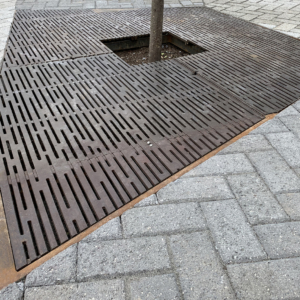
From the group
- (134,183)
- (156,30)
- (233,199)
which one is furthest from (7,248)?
(156,30)

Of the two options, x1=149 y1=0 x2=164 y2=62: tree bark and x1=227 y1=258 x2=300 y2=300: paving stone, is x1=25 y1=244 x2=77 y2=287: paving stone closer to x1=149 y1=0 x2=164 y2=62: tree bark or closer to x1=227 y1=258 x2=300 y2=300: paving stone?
x1=227 y1=258 x2=300 y2=300: paving stone

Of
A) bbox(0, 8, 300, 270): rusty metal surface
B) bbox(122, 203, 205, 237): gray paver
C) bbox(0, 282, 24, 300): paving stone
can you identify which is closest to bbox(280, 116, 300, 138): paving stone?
bbox(0, 8, 300, 270): rusty metal surface

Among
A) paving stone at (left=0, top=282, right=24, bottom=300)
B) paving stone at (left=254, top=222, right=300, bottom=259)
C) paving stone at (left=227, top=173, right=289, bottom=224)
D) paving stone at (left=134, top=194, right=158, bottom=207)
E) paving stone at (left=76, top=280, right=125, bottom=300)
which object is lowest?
paving stone at (left=0, top=282, right=24, bottom=300)

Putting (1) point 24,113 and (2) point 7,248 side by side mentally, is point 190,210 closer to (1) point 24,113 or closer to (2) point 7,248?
(2) point 7,248

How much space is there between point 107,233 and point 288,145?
164cm

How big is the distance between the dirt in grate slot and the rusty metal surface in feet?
0.80

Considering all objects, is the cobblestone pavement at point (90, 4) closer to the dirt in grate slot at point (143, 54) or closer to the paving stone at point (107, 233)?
the dirt in grate slot at point (143, 54)

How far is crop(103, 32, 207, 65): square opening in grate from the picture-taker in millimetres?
4160

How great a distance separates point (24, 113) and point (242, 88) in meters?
2.20

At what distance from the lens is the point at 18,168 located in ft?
6.66

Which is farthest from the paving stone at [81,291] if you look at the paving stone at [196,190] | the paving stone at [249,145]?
the paving stone at [249,145]

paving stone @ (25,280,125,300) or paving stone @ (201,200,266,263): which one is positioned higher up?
paving stone @ (201,200,266,263)

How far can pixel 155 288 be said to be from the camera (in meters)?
1.40

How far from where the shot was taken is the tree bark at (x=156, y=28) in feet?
11.3
